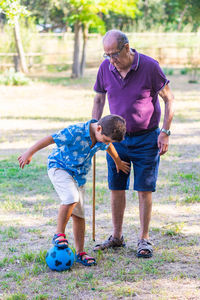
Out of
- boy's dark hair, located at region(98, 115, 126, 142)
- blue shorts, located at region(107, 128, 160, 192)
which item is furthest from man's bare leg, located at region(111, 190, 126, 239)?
boy's dark hair, located at region(98, 115, 126, 142)

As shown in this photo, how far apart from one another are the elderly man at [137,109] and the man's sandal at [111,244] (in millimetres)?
10

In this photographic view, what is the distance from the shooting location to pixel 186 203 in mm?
5945

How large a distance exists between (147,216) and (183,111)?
9.52m

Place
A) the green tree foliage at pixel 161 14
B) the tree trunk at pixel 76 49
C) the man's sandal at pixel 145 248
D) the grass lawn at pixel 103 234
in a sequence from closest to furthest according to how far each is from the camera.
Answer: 1. the grass lawn at pixel 103 234
2. the man's sandal at pixel 145 248
3. the tree trunk at pixel 76 49
4. the green tree foliage at pixel 161 14

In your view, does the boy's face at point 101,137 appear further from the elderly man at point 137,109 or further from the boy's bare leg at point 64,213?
the boy's bare leg at point 64,213

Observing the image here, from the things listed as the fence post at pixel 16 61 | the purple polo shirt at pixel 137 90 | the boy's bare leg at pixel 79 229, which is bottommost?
the fence post at pixel 16 61

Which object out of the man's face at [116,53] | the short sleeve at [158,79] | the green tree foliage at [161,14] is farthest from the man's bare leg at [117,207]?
the green tree foliage at [161,14]

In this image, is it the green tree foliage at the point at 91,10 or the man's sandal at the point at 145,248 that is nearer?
the man's sandal at the point at 145,248

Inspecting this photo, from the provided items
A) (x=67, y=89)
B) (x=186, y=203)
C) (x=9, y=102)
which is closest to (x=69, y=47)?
(x=67, y=89)

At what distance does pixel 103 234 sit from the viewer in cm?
493

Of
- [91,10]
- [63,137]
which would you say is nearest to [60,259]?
[63,137]

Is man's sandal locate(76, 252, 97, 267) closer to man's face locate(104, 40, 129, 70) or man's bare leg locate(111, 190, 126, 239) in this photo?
man's bare leg locate(111, 190, 126, 239)

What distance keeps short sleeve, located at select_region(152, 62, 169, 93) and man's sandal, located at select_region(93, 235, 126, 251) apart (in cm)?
145

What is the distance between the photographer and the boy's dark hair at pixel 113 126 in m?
3.70
